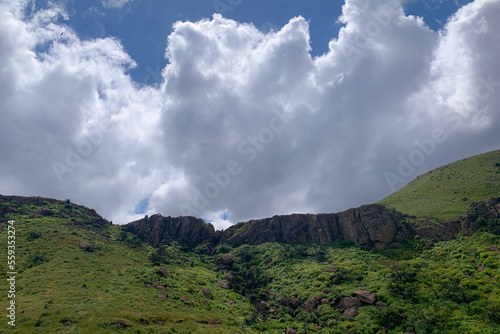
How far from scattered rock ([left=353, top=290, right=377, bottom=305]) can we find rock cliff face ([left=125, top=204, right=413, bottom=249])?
35.5m

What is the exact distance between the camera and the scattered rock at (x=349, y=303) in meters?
59.2

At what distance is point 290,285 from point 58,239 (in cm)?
7045

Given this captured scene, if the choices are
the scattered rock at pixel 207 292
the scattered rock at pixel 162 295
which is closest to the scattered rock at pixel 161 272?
the scattered rock at pixel 207 292

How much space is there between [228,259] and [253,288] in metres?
24.6

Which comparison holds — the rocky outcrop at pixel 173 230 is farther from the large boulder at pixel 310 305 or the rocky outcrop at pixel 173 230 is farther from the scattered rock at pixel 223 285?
the large boulder at pixel 310 305

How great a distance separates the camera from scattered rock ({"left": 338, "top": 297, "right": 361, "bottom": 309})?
59250mm

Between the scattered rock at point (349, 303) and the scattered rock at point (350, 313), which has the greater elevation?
the scattered rock at point (349, 303)

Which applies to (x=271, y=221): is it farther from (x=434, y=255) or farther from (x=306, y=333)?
(x=306, y=333)

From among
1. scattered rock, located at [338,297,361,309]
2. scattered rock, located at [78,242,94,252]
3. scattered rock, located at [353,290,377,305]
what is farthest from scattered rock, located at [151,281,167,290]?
scattered rock, located at [353,290,377,305]

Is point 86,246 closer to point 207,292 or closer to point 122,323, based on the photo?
point 207,292

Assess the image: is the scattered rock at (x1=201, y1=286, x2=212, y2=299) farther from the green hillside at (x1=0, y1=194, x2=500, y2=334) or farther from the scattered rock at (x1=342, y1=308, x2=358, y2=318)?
the scattered rock at (x1=342, y1=308, x2=358, y2=318)

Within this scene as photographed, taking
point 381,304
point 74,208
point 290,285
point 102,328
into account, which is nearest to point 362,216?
point 290,285

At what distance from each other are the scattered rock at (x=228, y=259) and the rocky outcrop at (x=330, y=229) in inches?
577

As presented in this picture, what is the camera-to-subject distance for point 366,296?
59.2 metres
